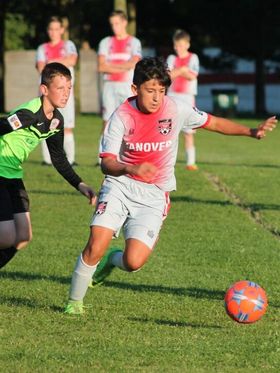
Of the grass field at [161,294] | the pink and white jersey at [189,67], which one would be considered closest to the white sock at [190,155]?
the pink and white jersey at [189,67]

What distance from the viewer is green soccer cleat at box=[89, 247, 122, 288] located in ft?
29.2

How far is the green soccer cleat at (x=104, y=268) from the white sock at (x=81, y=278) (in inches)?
37.4

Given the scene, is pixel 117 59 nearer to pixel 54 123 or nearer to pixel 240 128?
pixel 54 123

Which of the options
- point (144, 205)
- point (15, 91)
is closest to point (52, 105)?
point (144, 205)

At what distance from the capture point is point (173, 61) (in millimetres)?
19328

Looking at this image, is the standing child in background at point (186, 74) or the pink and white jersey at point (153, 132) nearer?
the pink and white jersey at point (153, 132)

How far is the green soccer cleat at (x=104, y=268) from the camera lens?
8891 mm

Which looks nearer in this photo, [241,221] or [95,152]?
[241,221]

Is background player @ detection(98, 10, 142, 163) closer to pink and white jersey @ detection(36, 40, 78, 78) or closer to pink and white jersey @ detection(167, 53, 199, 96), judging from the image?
pink and white jersey @ detection(36, 40, 78, 78)

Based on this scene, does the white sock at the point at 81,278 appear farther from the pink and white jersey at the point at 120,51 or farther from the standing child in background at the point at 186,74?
the pink and white jersey at the point at 120,51

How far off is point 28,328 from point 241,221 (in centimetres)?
634

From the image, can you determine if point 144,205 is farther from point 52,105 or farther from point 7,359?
point 7,359

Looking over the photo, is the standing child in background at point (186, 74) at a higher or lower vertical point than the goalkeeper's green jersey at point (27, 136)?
lower

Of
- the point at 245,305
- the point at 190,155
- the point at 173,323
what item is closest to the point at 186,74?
the point at 190,155
